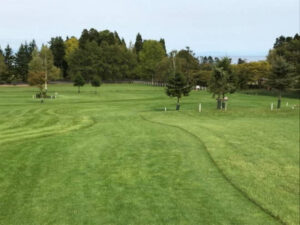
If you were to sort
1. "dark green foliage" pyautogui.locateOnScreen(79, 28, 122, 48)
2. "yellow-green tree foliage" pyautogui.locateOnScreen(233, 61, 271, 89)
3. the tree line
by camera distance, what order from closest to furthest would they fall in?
1. "yellow-green tree foliage" pyautogui.locateOnScreen(233, 61, 271, 89)
2. the tree line
3. "dark green foliage" pyautogui.locateOnScreen(79, 28, 122, 48)

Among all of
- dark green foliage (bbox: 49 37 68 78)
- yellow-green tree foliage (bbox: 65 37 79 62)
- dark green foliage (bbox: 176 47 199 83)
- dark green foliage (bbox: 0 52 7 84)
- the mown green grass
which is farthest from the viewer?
dark green foliage (bbox: 49 37 68 78)

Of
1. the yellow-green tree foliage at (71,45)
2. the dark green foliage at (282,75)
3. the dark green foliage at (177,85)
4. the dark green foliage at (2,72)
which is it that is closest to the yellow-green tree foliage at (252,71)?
the dark green foliage at (282,75)

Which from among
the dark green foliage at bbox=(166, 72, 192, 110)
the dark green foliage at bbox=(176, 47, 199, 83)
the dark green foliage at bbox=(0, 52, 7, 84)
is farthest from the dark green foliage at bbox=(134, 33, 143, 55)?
the dark green foliage at bbox=(166, 72, 192, 110)

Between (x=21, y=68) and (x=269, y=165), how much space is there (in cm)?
11005

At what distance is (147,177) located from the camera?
1198cm

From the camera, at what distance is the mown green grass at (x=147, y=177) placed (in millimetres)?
8992

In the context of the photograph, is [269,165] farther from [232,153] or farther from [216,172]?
[216,172]

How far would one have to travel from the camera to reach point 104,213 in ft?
29.3

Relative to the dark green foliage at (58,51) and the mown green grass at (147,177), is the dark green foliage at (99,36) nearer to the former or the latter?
the dark green foliage at (58,51)

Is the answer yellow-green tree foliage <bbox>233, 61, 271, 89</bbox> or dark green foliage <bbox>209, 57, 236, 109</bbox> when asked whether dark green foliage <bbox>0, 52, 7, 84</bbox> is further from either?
dark green foliage <bbox>209, 57, 236, 109</bbox>

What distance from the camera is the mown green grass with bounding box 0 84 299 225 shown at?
899cm

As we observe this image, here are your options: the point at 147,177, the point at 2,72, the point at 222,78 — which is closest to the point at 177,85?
the point at 222,78

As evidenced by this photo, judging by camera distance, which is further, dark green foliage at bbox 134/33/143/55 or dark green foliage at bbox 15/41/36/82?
dark green foliage at bbox 134/33/143/55

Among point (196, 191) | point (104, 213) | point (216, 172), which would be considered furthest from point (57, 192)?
point (216, 172)
